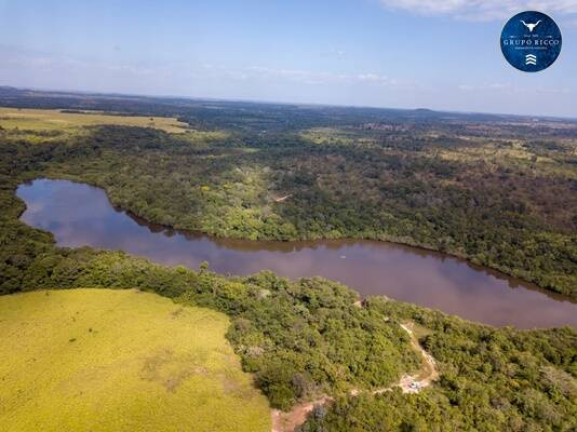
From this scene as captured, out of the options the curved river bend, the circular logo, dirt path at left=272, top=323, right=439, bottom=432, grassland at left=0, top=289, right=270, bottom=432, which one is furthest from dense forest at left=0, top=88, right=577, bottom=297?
the circular logo

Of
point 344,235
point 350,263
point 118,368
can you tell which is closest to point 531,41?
point 118,368

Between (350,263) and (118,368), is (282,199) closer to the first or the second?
(350,263)

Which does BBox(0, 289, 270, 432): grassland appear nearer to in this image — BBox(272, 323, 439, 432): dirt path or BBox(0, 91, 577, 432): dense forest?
BBox(272, 323, 439, 432): dirt path

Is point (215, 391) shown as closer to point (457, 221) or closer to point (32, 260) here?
point (32, 260)

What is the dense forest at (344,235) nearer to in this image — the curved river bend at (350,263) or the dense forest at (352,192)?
the dense forest at (352,192)

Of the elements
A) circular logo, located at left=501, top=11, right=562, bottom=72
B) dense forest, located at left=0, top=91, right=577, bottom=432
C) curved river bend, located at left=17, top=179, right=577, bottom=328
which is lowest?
curved river bend, located at left=17, top=179, right=577, bottom=328

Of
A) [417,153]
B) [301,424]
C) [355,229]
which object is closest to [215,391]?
[301,424]
